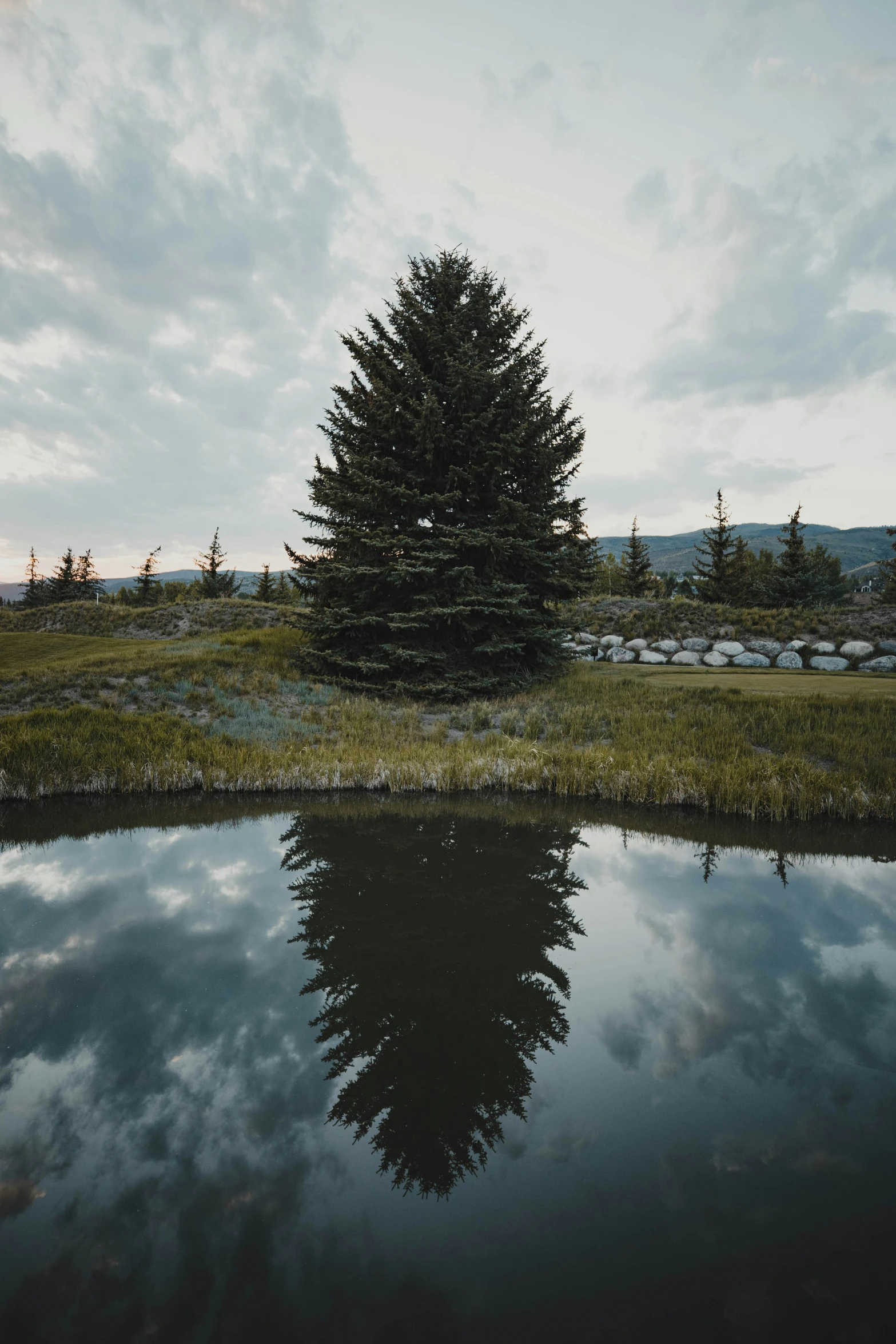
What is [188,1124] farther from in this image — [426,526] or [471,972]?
[426,526]

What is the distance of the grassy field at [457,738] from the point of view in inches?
374

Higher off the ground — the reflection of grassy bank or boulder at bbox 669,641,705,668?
boulder at bbox 669,641,705,668

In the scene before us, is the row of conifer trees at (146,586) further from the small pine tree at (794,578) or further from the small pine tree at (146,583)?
the small pine tree at (794,578)

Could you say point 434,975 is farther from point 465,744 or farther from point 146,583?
point 146,583

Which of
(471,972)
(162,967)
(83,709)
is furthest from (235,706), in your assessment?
(471,972)

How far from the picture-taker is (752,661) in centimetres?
2312

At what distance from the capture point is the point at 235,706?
1349 cm

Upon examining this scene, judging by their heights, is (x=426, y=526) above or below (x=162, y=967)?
above

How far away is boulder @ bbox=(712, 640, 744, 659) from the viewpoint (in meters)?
23.8

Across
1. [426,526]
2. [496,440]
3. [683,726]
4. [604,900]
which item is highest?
[496,440]

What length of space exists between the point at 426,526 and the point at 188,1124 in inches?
585

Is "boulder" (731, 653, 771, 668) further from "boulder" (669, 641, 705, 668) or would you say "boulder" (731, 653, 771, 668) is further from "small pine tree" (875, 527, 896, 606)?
"small pine tree" (875, 527, 896, 606)

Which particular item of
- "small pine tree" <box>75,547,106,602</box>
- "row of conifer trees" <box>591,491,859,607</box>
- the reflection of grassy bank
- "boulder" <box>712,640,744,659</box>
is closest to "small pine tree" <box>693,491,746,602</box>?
"row of conifer trees" <box>591,491,859,607</box>

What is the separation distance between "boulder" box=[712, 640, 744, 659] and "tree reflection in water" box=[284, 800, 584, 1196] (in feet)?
61.3
